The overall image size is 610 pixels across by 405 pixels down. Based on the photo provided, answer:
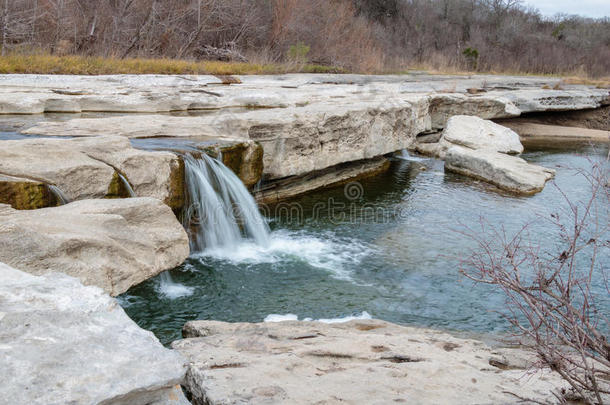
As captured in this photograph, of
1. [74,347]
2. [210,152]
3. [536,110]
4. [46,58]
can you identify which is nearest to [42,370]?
[74,347]

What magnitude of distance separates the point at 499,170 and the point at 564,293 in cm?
788

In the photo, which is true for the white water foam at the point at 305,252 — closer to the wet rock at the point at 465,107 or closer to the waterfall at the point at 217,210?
the waterfall at the point at 217,210

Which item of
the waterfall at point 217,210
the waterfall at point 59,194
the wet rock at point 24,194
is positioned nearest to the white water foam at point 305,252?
the waterfall at point 217,210

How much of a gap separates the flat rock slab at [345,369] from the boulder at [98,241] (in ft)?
1.84

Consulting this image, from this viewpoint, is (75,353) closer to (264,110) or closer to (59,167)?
(59,167)

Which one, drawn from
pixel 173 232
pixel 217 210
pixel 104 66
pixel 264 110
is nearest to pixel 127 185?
pixel 173 232

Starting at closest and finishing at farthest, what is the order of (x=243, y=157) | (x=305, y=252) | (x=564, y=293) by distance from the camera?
1. (x=564, y=293)
2. (x=305, y=252)
3. (x=243, y=157)

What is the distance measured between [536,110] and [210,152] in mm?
13319

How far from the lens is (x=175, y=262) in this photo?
3.77 metres

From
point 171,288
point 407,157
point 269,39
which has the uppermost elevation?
point 269,39

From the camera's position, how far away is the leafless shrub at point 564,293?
220 centimetres

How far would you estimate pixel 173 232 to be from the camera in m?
3.81

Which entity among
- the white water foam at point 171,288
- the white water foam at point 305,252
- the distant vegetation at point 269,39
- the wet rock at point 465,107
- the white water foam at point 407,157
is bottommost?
the white water foam at point 171,288

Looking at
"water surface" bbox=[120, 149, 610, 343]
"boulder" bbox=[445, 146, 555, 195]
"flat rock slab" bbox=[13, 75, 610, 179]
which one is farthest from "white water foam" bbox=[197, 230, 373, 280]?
"boulder" bbox=[445, 146, 555, 195]
